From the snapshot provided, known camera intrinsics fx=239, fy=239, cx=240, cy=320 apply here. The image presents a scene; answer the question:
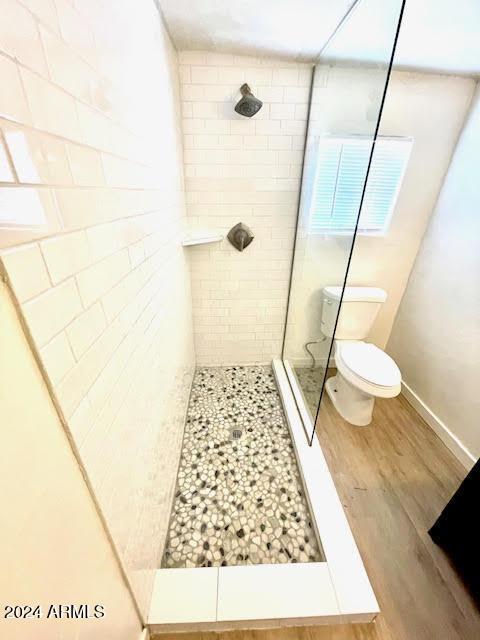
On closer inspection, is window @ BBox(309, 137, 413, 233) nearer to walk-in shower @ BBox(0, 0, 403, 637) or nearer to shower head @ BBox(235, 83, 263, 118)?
walk-in shower @ BBox(0, 0, 403, 637)

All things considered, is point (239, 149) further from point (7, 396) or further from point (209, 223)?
point (7, 396)

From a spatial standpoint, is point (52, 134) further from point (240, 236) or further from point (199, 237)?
point (240, 236)

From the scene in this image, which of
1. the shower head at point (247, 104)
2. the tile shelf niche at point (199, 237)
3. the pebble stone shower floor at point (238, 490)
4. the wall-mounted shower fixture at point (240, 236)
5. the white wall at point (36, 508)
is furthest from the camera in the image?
the wall-mounted shower fixture at point (240, 236)

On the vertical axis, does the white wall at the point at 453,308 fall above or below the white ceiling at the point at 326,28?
below

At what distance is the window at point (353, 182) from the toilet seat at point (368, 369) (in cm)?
86

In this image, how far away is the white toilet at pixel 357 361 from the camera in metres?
1.50

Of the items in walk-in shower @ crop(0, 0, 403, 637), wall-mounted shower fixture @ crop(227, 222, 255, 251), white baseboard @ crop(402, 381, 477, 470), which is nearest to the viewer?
walk-in shower @ crop(0, 0, 403, 637)

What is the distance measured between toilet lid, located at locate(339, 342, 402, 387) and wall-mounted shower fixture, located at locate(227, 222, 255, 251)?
41.8 inches

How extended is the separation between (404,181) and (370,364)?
1326 mm

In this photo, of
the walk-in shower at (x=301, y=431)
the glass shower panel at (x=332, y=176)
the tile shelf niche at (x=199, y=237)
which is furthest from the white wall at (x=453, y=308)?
the tile shelf niche at (x=199, y=237)

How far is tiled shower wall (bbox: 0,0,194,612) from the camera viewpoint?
1.17ft

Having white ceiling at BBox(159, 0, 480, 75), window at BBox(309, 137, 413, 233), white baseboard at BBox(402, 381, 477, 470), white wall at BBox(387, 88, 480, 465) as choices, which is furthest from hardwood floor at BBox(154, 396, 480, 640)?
white ceiling at BBox(159, 0, 480, 75)

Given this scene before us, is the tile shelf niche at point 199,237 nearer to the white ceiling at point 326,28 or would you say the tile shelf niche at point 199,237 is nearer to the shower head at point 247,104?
the shower head at point 247,104

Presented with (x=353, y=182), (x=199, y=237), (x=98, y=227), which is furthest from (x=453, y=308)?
(x=98, y=227)
